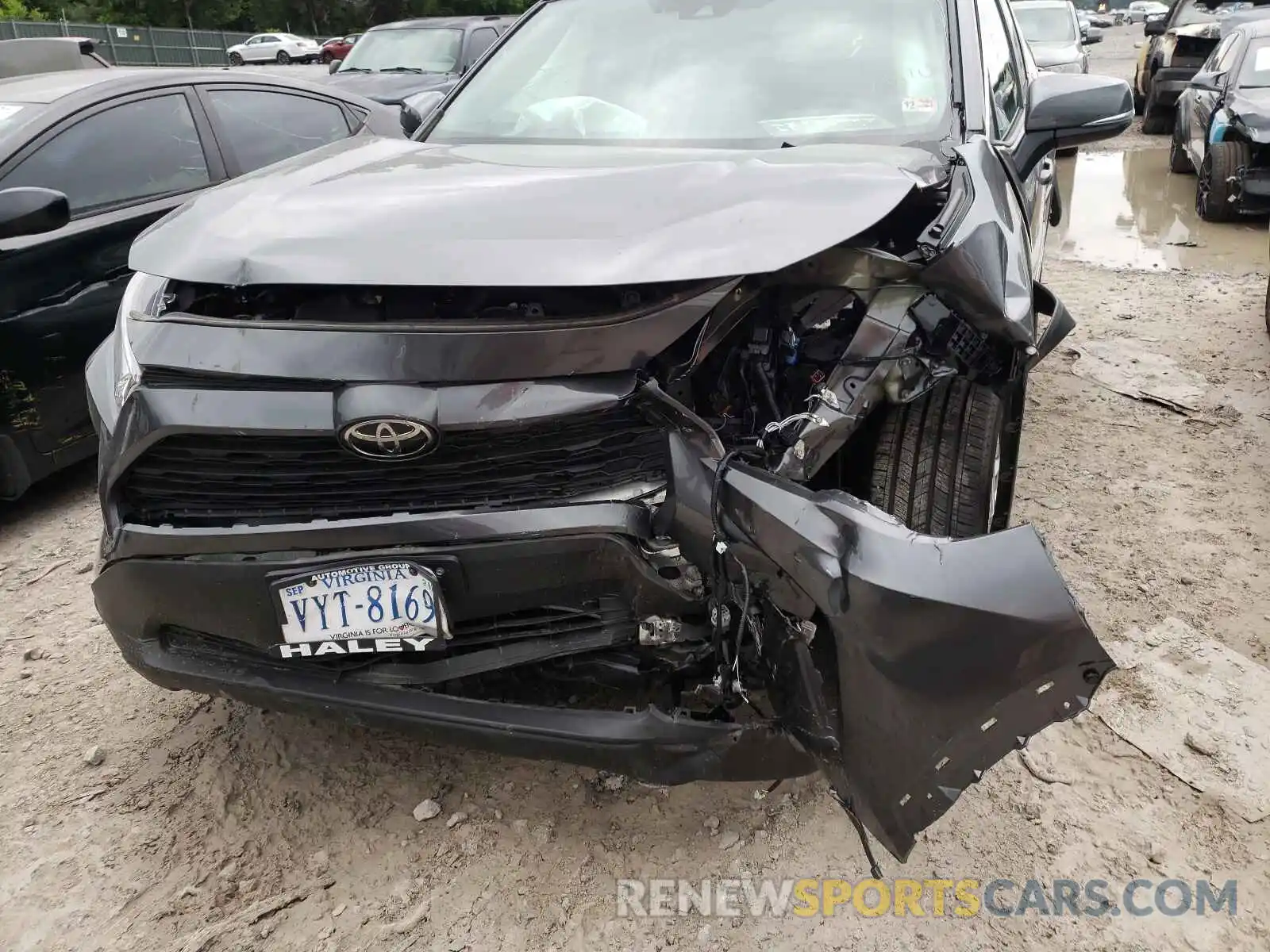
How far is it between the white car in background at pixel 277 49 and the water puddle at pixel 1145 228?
60.2ft

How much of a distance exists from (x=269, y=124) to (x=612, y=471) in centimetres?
362

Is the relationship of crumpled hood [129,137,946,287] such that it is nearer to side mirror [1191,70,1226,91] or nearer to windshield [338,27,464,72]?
side mirror [1191,70,1226,91]

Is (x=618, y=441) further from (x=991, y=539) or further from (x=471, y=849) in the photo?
(x=471, y=849)

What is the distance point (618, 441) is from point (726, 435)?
27cm

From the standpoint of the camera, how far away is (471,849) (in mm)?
2074

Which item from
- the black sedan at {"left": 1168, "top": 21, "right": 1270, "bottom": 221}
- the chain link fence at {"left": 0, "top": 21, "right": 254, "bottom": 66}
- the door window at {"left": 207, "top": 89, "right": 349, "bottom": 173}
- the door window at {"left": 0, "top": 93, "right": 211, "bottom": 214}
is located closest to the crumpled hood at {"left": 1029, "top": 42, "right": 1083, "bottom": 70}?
the black sedan at {"left": 1168, "top": 21, "right": 1270, "bottom": 221}

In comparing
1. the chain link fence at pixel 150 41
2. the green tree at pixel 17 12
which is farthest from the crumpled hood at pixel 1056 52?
the green tree at pixel 17 12

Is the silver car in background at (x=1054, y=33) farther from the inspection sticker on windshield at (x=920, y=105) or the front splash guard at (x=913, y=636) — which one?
the front splash guard at (x=913, y=636)

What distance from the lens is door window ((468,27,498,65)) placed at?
371 inches

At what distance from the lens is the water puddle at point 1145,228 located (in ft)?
20.9

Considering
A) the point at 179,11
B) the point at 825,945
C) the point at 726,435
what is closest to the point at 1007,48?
the point at 726,435

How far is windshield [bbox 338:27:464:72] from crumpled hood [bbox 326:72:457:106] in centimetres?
25

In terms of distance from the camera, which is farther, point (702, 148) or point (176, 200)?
point (176, 200)

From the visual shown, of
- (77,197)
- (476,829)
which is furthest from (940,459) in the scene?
(77,197)
